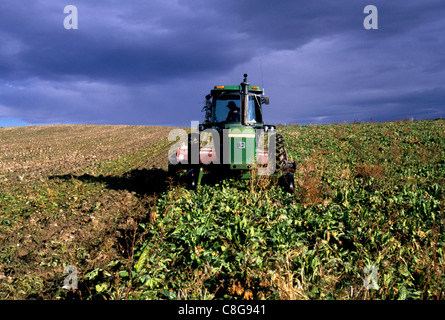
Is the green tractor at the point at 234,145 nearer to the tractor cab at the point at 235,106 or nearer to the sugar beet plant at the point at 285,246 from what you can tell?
the tractor cab at the point at 235,106

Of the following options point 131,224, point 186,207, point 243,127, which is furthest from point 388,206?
point 131,224

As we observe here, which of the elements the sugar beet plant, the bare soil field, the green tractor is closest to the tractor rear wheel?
the green tractor

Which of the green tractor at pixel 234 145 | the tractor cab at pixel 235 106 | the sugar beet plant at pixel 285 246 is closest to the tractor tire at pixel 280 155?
the green tractor at pixel 234 145

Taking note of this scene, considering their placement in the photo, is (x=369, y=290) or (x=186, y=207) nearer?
(x=369, y=290)

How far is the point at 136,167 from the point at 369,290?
12.1m

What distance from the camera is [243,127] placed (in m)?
8.47

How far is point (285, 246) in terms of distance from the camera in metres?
4.71

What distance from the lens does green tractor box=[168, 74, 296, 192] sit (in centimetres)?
831

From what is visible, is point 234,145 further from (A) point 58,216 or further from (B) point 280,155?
(A) point 58,216

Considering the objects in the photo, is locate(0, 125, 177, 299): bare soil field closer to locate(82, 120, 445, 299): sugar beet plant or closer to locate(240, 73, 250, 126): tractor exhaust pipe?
locate(82, 120, 445, 299): sugar beet plant

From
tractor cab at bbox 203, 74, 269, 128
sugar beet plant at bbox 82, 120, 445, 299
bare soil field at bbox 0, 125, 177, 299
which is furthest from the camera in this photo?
tractor cab at bbox 203, 74, 269, 128

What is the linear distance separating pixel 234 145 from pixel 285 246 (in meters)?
4.10

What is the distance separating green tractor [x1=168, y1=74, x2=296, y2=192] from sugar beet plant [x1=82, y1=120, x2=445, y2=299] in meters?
0.46

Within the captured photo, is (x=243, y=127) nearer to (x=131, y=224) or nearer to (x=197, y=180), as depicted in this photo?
(x=197, y=180)
